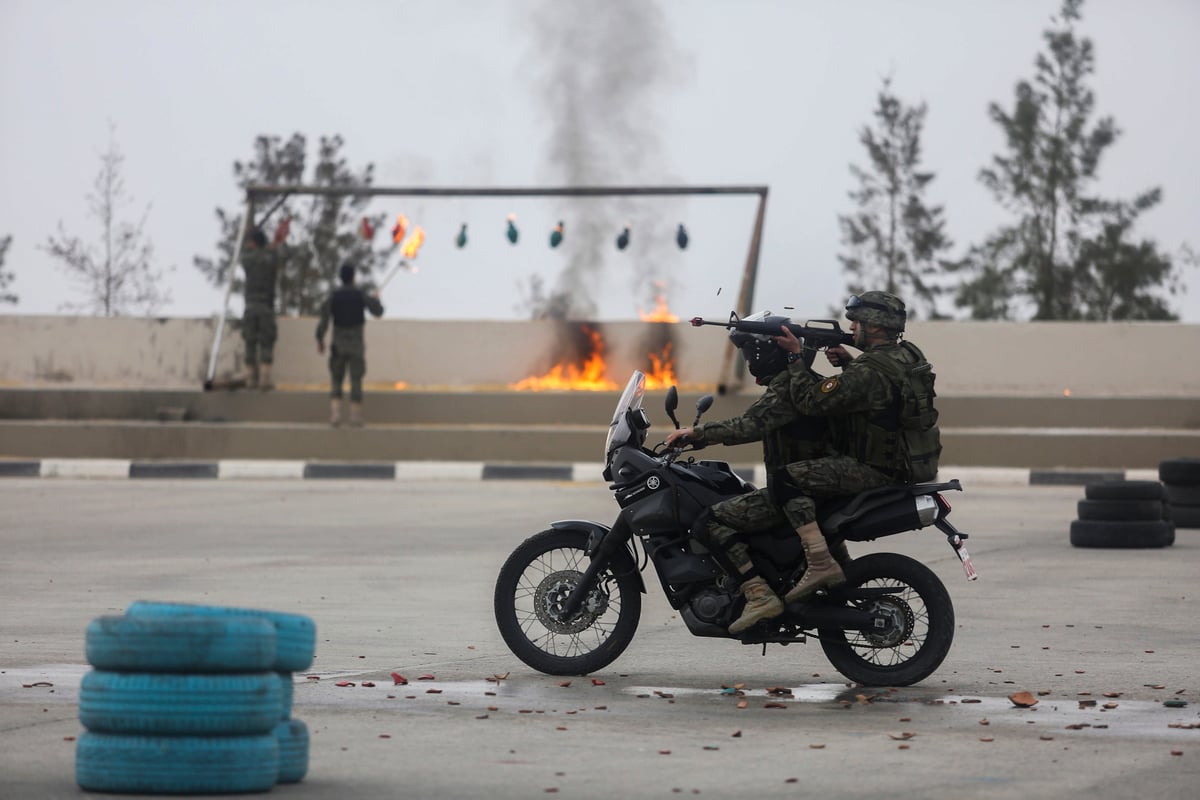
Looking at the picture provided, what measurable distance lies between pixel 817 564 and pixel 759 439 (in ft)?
1.84

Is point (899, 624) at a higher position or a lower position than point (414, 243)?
lower

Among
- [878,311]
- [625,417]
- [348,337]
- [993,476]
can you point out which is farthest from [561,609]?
[348,337]

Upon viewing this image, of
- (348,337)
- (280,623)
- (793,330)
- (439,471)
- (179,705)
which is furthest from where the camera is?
(348,337)

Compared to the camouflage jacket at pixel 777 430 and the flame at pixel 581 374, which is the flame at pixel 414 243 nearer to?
the flame at pixel 581 374

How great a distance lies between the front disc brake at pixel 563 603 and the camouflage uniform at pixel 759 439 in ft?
1.76

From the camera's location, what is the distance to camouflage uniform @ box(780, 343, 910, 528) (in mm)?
7023

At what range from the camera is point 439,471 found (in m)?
22.5

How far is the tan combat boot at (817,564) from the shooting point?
692 cm

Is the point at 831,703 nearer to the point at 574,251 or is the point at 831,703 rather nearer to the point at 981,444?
the point at 981,444

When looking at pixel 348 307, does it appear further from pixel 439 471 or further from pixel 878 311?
pixel 878 311

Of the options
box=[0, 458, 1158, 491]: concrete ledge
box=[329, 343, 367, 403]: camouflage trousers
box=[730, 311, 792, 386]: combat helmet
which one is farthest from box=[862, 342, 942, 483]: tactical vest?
box=[329, 343, 367, 403]: camouflage trousers

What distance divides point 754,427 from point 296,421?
18.3 metres

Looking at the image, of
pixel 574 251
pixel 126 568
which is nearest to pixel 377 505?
pixel 126 568

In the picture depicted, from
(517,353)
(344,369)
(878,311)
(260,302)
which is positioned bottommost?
(878,311)
